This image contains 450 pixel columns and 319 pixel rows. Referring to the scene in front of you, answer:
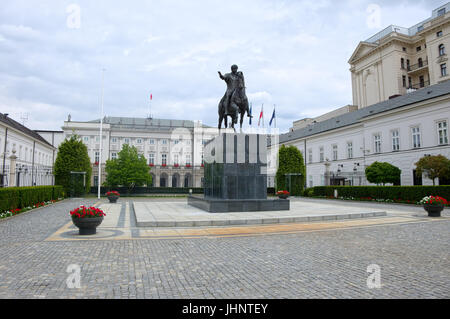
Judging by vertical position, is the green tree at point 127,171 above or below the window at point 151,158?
below

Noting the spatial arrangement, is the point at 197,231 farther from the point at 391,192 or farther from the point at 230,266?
the point at 391,192

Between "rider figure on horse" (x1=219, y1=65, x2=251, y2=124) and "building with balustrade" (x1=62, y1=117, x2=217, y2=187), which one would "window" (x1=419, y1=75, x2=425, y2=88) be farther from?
"rider figure on horse" (x1=219, y1=65, x2=251, y2=124)

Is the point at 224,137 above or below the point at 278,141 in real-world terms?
below

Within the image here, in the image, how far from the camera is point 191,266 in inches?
231

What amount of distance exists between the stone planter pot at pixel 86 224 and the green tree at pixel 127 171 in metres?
36.4

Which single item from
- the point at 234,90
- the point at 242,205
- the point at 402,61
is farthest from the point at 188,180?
the point at 242,205

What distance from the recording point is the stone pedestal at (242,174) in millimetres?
15250

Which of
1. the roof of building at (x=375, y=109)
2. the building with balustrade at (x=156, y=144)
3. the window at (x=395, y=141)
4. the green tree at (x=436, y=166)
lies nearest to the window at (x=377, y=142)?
the window at (x=395, y=141)

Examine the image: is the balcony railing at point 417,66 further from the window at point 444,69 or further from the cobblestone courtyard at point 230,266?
the cobblestone courtyard at point 230,266

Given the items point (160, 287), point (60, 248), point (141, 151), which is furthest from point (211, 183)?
point (141, 151)

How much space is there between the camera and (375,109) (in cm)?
4122

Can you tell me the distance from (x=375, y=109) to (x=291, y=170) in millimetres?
14072

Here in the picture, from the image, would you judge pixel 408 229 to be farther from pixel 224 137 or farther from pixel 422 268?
pixel 224 137

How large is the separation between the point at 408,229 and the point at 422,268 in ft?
19.4
